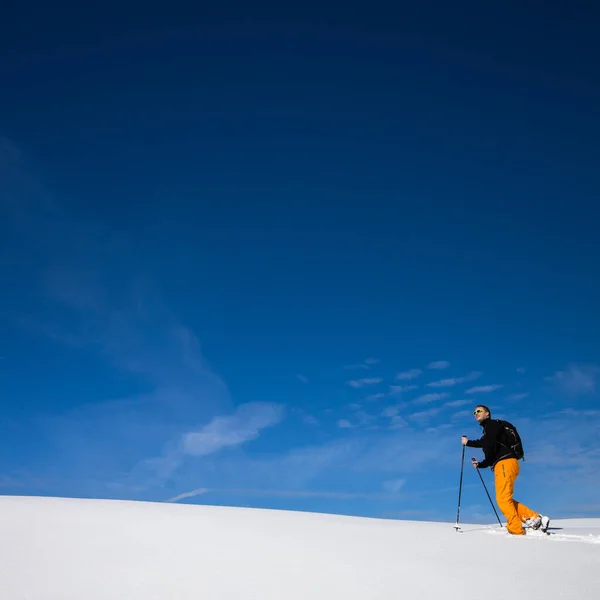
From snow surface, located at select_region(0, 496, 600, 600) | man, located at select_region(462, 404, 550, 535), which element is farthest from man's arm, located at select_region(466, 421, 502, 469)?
snow surface, located at select_region(0, 496, 600, 600)

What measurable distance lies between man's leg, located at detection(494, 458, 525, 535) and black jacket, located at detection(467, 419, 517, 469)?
4.7 inches

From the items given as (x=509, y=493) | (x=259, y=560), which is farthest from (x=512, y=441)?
(x=259, y=560)

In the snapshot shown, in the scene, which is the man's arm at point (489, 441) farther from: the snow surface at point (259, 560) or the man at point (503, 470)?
the snow surface at point (259, 560)

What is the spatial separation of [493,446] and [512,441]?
34 cm

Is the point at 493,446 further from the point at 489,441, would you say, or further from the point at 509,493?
the point at 509,493

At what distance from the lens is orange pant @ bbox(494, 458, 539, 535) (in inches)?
357

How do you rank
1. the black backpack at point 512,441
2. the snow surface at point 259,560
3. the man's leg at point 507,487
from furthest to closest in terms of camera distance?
the black backpack at point 512,441
the man's leg at point 507,487
the snow surface at point 259,560

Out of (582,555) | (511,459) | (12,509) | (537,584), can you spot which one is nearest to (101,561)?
(12,509)

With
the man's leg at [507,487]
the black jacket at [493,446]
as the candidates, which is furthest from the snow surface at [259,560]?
the black jacket at [493,446]

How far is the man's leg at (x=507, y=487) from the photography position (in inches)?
355

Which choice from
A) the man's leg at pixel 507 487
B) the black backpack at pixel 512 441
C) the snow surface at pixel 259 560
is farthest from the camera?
the black backpack at pixel 512 441

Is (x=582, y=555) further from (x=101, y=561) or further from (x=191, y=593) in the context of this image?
(x=101, y=561)

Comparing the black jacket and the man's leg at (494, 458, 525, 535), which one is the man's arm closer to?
the black jacket

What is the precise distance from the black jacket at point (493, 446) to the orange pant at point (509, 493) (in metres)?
0.12
